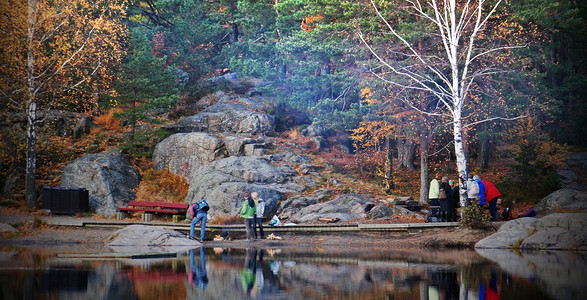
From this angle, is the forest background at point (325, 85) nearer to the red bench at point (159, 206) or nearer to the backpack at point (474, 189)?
the backpack at point (474, 189)

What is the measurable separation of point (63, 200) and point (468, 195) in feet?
61.3

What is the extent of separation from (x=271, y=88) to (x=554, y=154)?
17737 mm

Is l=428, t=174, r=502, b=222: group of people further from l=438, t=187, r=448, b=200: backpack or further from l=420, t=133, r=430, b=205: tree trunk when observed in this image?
l=420, t=133, r=430, b=205: tree trunk

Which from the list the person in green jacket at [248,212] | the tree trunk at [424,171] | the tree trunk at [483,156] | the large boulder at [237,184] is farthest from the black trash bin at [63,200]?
the tree trunk at [483,156]

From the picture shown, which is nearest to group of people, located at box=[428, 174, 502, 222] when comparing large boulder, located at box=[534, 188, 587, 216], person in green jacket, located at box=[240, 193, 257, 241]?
large boulder, located at box=[534, 188, 587, 216]

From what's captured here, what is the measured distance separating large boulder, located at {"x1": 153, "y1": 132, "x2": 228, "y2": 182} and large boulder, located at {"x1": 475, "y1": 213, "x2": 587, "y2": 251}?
55.1ft

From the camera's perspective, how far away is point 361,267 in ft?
41.3

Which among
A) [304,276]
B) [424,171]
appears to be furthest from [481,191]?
[304,276]

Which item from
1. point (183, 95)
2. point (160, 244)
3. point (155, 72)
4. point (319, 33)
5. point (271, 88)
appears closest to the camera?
point (160, 244)

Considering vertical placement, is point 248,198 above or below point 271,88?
below

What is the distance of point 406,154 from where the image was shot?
34281mm

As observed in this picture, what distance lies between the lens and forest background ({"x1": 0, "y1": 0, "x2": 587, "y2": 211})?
25.6 m

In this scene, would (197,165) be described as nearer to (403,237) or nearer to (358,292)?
(403,237)

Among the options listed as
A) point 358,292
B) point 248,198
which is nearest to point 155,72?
point 248,198
